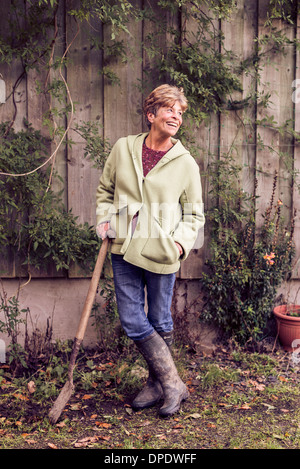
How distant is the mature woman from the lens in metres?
2.80

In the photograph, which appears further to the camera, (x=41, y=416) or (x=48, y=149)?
(x=48, y=149)

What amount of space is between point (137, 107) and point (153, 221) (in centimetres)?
138

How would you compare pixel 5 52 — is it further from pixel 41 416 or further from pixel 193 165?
pixel 41 416

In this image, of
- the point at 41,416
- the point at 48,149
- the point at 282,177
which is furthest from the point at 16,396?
the point at 282,177

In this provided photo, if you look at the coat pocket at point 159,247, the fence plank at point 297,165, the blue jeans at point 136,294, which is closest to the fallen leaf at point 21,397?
the blue jeans at point 136,294

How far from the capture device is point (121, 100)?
12.4ft

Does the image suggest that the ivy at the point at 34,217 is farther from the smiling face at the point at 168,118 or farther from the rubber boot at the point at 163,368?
the smiling face at the point at 168,118

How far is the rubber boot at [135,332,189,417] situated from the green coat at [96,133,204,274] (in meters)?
0.47

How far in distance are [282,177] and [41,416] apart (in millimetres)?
2655

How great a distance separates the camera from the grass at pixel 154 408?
8.84ft

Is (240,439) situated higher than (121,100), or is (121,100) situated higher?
(121,100)

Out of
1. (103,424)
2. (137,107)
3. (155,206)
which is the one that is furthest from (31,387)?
(137,107)

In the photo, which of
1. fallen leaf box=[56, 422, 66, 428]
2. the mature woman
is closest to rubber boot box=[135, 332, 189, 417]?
the mature woman

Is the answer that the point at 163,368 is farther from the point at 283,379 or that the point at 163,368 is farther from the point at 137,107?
the point at 137,107
